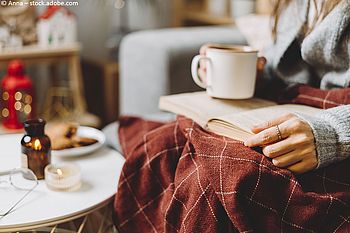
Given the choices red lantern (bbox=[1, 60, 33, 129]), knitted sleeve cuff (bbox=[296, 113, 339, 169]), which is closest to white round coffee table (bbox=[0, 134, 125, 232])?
knitted sleeve cuff (bbox=[296, 113, 339, 169])

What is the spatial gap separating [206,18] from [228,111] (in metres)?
1.42

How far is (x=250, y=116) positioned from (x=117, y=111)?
141cm

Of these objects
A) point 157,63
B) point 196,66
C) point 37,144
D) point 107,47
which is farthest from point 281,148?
point 107,47

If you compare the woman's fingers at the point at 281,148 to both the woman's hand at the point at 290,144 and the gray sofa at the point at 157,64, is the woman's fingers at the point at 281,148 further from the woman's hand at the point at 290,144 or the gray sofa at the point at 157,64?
the gray sofa at the point at 157,64

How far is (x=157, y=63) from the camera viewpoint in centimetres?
155

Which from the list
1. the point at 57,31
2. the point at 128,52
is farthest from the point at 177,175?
the point at 57,31

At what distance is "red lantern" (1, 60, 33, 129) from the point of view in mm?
1805

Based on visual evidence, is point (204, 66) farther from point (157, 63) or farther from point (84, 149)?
point (157, 63)

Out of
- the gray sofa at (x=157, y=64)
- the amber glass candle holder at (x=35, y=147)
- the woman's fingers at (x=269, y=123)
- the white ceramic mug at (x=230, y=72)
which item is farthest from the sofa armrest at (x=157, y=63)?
the woman's fingers at (x=269, y=123)

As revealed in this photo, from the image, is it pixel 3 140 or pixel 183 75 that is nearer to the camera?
pixel 3 140

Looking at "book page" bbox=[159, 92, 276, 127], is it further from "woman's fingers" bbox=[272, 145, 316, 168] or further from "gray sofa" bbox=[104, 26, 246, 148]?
"gray sofa" bbox=[104, 26, 246, 148]

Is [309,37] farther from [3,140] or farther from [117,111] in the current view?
[117,111]

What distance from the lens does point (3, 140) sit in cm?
118

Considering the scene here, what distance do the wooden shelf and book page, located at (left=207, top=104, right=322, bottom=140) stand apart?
125cm
